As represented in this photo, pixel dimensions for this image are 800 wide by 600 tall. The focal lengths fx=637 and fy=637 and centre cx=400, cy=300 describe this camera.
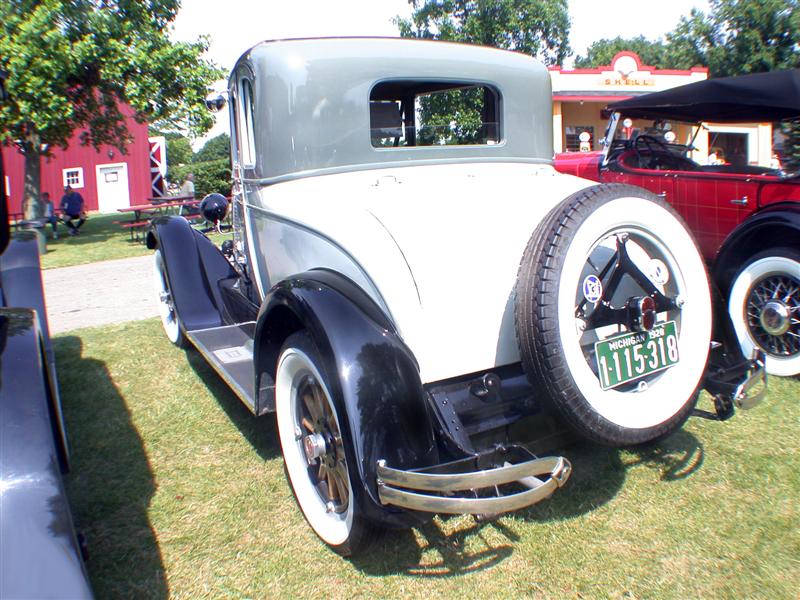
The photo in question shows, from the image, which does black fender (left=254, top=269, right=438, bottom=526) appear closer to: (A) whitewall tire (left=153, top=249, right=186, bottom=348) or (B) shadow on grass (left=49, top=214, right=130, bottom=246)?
(A) whitewall tire (left=153, top=249, right=186, bottom=348)

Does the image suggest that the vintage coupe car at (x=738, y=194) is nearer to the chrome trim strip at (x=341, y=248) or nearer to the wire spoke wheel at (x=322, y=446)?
the chrome trim strip at (x=341, y=248)

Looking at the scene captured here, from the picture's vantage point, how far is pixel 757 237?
14.3 feet

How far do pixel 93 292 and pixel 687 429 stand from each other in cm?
748

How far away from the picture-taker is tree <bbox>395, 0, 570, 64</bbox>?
27.4 metres

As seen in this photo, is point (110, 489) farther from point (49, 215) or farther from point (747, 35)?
point (747, 35)

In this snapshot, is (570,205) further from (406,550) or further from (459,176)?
(406,550)

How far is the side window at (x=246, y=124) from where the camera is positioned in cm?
350

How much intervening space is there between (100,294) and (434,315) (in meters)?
7.09

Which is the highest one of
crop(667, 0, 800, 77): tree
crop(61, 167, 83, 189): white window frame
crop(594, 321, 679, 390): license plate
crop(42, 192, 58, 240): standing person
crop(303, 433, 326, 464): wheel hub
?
crop(667, 0, 800, 77): tree

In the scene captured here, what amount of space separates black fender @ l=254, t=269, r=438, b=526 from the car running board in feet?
2.38

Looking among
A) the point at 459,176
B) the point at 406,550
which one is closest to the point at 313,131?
the point at 459,176

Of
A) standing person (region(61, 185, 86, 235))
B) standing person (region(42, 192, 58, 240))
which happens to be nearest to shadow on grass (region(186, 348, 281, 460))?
standing person (region(42, 192, 58, 240))

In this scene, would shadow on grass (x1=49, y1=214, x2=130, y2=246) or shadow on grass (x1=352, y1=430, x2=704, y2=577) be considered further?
shadow on grass (x1=49, y1=214, x2=130, y2=246)

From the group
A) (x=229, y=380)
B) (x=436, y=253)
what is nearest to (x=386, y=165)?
(x=436, y=253)
